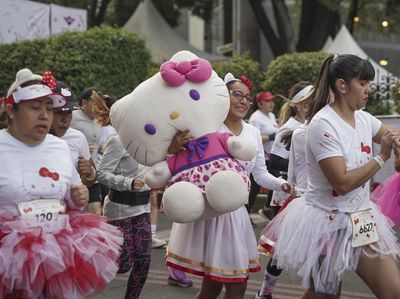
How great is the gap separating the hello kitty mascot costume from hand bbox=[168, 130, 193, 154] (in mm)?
23

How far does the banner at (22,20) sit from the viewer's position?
13234 millimetres

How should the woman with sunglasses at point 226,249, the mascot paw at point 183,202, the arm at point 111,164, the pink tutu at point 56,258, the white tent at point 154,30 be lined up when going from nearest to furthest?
the pink tutu at point 56,258
the mascot paw at point 183,202
the woman with sunglasses at point 226,249
the arm at point 111,164
the white tent at point 154,30

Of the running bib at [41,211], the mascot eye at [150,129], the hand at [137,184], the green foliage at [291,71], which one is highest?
the mascot eye at [150,129]

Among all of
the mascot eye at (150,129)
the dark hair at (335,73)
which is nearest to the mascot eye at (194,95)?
the mascot eye at (150,129)

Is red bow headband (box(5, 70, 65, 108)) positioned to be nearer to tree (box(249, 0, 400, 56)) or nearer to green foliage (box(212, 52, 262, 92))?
green foliage (box(212, 52, 262, 92))

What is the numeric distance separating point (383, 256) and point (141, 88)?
1.81m

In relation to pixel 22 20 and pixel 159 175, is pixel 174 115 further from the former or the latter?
pixel 22 20

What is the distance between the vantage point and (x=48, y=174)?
3.84 m

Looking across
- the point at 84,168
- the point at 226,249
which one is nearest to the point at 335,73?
the point at 226,249

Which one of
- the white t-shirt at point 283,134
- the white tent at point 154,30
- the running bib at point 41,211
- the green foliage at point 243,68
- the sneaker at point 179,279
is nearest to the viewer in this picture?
the running bib at point 41,211

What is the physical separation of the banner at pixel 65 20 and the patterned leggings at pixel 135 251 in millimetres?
9103

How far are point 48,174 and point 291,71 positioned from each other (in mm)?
10549

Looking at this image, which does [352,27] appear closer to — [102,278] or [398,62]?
[398,62]

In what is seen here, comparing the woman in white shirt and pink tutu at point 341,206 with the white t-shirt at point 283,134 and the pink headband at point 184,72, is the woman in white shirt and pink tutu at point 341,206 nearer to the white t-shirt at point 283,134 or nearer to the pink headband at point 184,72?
the pink headband at point 184,72
